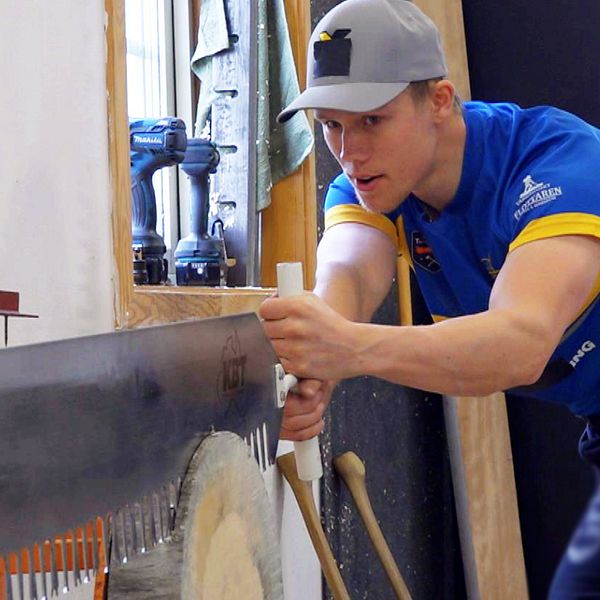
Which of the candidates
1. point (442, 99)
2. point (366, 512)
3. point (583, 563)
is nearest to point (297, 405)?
point (442, 99)

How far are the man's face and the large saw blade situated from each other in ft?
1.47

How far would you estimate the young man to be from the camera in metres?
1.34

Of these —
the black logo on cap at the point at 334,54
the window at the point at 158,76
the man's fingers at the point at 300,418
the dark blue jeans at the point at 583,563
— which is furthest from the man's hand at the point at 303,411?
the dark blue jeans at the point at 583,563

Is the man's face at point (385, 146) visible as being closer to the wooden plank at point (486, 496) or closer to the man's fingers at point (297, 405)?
the man's fingers at point (297, 405)

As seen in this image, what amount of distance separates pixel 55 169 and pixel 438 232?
604mm

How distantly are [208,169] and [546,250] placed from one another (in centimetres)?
81

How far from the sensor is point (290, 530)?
81.0 inches

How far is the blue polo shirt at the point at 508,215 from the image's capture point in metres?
1.41

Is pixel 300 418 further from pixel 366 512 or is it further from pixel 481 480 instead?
pixel 481 480

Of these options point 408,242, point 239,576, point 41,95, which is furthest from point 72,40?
point 239,576

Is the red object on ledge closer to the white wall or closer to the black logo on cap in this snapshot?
the white wall

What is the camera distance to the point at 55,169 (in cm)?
138

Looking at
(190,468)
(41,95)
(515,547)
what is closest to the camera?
(190,468)

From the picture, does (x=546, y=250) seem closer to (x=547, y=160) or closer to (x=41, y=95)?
(x=547, y=160)
